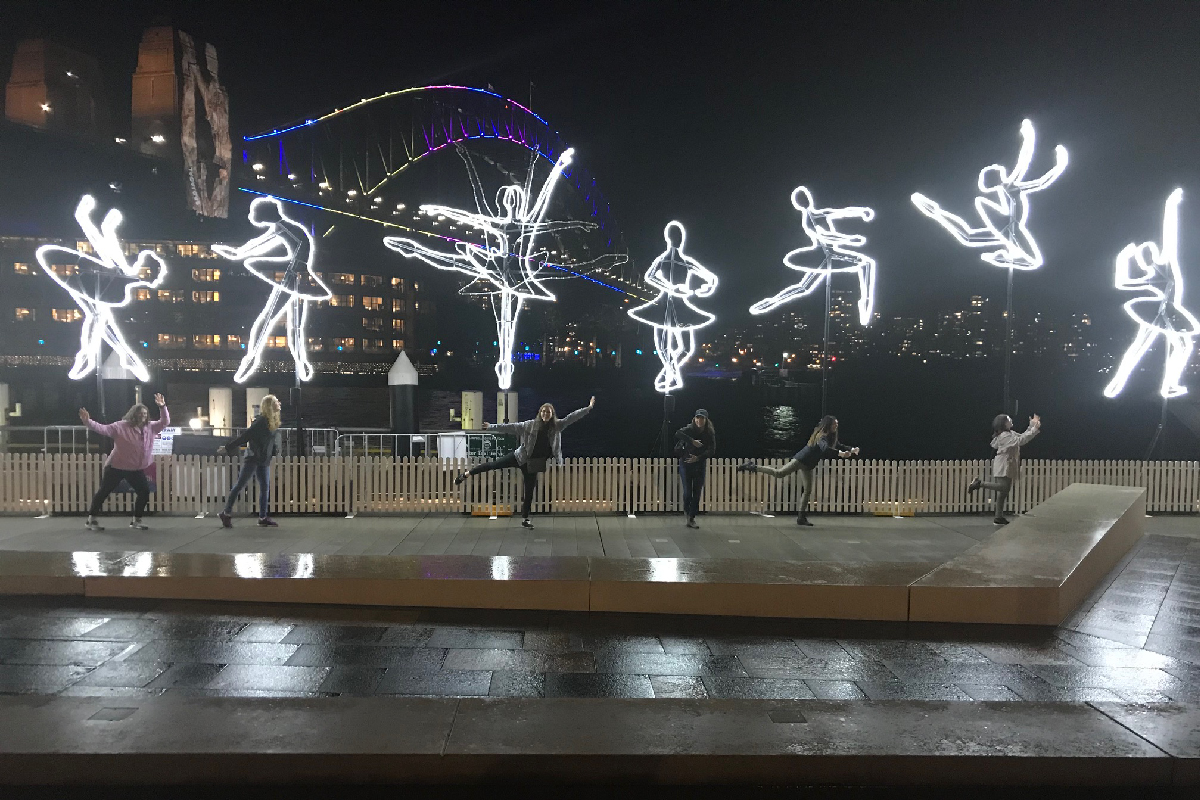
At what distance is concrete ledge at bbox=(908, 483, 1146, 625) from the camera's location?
669cm

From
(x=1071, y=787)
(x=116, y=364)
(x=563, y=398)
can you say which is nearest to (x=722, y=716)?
(x=1071, y=787)

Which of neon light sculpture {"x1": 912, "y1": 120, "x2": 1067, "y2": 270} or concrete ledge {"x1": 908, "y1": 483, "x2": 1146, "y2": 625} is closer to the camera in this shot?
concrete ledge {"x1": 908, "y1": 483, "x2": 1146, "y2": 625}

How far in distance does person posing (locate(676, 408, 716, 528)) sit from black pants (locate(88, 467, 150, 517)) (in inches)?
284

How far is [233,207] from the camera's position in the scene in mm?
76438

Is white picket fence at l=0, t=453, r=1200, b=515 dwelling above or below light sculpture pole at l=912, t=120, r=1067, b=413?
below

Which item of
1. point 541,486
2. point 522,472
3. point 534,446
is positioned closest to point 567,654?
point 534,446

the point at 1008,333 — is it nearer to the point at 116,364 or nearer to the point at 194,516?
the point at 194,516

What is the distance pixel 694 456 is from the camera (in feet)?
36.4

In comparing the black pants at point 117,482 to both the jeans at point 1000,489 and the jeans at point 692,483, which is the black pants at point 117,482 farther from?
the jeans at point 1000,489

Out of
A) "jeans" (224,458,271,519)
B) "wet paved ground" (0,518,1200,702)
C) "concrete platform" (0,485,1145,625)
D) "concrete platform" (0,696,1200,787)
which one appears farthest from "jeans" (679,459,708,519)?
"concrete platform" (0,696,1200,787)

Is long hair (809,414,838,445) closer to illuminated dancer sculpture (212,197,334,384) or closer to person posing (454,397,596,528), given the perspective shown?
person posing (454,397,596,528)

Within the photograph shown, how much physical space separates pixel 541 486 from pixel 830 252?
8.09 metres

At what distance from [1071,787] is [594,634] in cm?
339

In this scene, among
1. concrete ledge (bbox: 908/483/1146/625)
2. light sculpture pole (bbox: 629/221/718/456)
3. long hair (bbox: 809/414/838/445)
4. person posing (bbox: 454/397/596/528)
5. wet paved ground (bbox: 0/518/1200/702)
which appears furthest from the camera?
light sculpture pole (bbox: 629/221/718/456)
